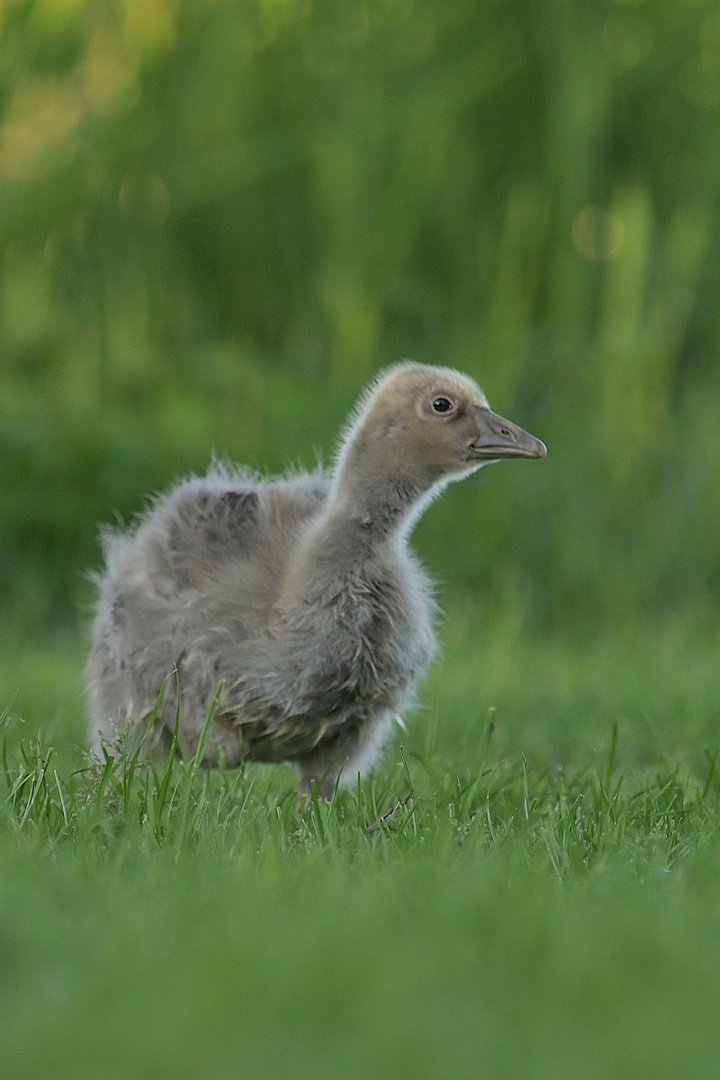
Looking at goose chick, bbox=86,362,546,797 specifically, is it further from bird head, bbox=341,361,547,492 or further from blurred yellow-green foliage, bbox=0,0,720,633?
blurred yellow-green foliage, bbox=0,0,720,633

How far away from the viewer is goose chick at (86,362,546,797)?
12.0 ft

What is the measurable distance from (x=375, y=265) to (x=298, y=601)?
4499mm

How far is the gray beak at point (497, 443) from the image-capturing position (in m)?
4.02

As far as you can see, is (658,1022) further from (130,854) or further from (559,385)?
(559,385)

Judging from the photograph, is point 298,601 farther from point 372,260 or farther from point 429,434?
point 372,260

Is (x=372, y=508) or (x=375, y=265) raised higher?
(x=375, y=265)

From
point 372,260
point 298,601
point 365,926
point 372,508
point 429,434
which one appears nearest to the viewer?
point 365,926

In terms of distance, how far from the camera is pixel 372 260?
798cm

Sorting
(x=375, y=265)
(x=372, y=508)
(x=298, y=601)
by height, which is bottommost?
(x=298, y=601)

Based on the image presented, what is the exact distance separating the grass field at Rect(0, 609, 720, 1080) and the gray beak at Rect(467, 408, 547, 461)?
68 centimetres

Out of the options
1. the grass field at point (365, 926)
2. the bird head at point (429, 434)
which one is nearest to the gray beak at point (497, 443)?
the bird head at point (429, 434)

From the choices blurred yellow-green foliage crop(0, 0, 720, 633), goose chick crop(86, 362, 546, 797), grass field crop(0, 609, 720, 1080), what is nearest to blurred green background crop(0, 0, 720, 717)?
blurred yellow-green foliage crop(0, 0, 720, 633)

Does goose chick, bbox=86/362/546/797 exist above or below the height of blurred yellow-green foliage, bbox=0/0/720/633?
below

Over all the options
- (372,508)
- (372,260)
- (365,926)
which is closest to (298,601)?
(372,508)
